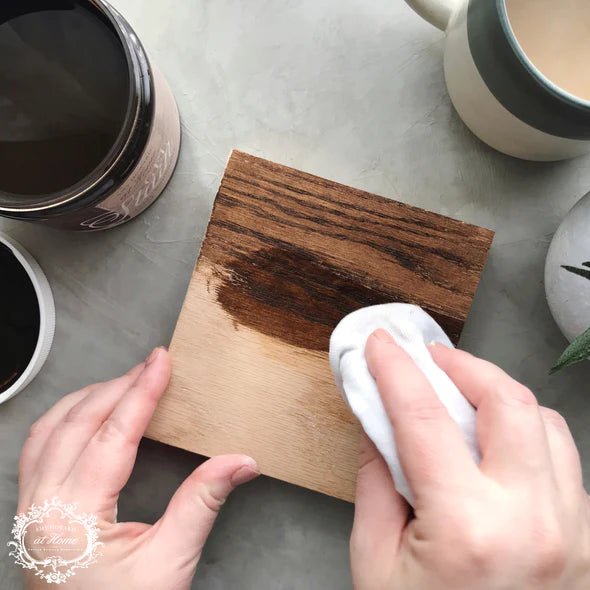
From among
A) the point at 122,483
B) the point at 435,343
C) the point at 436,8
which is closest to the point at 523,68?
the point at 436,8

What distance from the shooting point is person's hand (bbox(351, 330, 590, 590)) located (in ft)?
0.97

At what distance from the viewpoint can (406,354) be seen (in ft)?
1.19

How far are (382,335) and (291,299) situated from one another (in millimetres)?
101

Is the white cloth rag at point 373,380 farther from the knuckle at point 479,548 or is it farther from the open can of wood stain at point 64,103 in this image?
the open can of wood stain at point 64,103

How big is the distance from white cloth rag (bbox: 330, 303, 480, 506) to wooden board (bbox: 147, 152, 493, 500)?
37 mm

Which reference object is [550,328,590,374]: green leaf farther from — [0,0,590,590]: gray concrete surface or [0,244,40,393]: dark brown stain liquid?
[0,244,40,393]: dark brown stain liquid

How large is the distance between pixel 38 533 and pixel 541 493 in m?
0.39

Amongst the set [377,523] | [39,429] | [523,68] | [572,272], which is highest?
[523,68]

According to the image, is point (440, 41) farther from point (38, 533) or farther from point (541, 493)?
point (38, 533)

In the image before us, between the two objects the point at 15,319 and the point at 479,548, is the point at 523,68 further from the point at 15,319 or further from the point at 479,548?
the point at 15,319

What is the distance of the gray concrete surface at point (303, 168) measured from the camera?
0.50m

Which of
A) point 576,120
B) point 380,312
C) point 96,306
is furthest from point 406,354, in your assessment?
point 96,306

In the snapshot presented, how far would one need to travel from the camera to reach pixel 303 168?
0.51 metres

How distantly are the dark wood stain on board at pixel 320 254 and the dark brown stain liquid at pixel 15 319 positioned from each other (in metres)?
0.17
